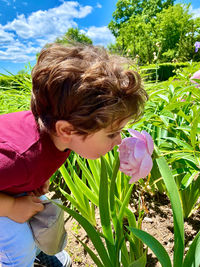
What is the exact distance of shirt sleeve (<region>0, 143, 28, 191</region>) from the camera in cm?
75

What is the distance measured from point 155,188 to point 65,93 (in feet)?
3.55

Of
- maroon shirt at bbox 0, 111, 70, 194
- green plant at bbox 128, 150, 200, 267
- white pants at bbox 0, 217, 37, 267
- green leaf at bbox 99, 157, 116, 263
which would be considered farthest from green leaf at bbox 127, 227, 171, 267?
white pants at bbox 0, 217, 37, 267

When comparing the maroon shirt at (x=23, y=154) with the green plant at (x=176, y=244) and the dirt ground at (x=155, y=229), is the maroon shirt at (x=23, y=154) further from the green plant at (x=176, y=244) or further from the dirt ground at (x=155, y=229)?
the dirt ground at (x=155, y=229)

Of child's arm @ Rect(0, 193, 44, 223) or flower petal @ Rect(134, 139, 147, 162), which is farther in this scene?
child's arm @ Rect(0, 193, 44, 223)

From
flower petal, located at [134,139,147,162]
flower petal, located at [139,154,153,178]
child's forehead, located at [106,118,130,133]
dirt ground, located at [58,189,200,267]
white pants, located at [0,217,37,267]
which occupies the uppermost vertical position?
child's forehead, located at [106,118,130,133]

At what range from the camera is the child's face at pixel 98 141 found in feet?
2.57

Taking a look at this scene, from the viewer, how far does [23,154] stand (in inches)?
30.4

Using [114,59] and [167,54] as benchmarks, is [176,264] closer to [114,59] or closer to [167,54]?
[114,59]

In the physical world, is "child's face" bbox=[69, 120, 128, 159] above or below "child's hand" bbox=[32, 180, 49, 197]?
above

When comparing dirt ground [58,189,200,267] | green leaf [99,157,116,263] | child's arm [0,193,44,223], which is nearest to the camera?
green leaf [99,157,116,263]

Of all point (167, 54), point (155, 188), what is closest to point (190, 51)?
point (167, 54)

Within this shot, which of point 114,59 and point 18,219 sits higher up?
point 114,59

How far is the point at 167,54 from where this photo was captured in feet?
69.6

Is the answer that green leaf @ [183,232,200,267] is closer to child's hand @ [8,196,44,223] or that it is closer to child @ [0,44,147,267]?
child @ [0,44,147,267]
